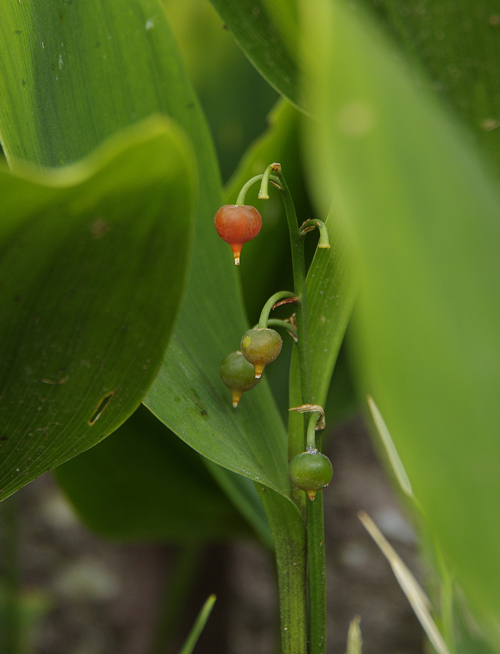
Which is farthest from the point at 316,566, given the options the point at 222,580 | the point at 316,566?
the point at 222,580

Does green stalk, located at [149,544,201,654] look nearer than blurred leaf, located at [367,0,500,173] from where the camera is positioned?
No

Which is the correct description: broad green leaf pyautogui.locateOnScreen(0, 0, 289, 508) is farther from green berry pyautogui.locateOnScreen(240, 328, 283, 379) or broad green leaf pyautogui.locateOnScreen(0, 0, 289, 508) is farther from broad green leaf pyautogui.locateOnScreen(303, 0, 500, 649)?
broad green leaf pyautogui.locateOnScreen(303, 0, 500, 649)

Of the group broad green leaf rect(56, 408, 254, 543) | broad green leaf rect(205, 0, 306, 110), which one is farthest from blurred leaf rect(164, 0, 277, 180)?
broad green leaf rect(205, 0, 306, 110)

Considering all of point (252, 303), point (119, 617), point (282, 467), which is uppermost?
point (252, 303)

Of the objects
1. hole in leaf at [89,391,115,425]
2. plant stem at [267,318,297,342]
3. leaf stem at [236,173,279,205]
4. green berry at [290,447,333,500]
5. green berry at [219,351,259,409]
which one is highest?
leaf stem at [236,173,279,205]

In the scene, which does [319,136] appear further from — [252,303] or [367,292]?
[252,303]

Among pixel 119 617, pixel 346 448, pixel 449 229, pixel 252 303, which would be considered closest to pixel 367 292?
pixel 449 229
